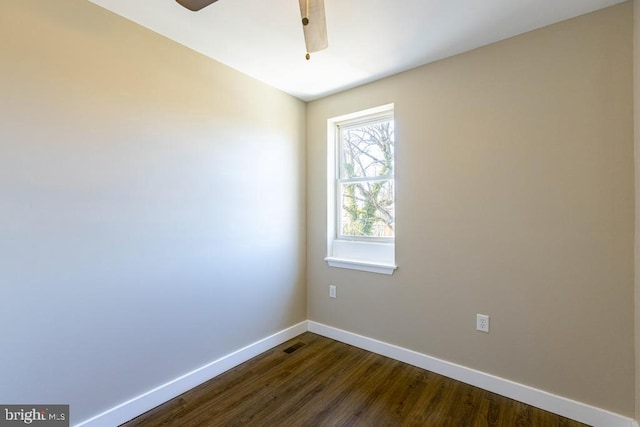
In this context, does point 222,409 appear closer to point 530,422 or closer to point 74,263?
point 74,263

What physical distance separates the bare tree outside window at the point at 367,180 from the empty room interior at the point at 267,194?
0.06 meters

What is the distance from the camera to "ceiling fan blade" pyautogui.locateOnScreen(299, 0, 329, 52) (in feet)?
4.18

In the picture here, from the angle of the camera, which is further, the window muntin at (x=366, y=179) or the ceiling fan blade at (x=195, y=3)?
the window muntin at (x=366, y=179)

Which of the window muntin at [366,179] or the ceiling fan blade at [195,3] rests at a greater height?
the ceiling fan blade at [195,3]

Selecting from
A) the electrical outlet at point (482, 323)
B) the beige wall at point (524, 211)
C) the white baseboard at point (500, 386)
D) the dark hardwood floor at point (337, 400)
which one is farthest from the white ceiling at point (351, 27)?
the dark hardwood floor at point (337, 400)

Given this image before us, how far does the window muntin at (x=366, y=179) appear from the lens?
2.66 meters

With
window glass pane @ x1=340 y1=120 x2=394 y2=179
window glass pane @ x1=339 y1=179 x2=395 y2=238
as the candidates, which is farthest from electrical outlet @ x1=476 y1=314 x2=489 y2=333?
window glass pane @ x1=340 y1=120 x2=394 y2=179

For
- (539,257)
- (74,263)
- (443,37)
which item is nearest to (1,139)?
(74,263)

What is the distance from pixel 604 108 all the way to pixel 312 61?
1.92 meters

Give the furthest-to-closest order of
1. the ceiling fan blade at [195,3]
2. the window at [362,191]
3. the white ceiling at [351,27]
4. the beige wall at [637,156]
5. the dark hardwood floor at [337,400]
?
the window at [362,191] < the dark hardwood floor at [337,400] < the white ceiling at [351,27] < the beige wall at [637,156] < the ceiling fan blade at [195,3]

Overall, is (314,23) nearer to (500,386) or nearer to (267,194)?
(267,194)

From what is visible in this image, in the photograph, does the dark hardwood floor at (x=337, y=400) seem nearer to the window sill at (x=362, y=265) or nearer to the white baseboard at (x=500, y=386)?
the white baseboard at (x=500, y=386)

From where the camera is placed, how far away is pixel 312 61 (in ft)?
7.37

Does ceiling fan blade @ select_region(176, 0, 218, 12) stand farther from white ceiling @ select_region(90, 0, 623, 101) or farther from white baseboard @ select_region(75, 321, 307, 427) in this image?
white baseboard @ select_region(75, 321, 307, 427)
